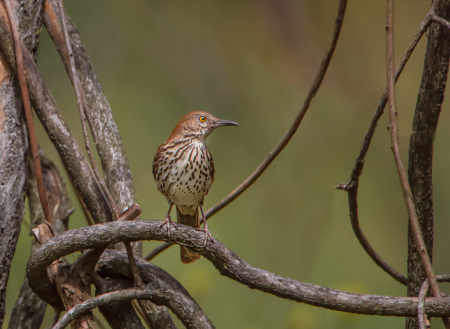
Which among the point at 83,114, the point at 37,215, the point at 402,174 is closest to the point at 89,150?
the point at 83,114

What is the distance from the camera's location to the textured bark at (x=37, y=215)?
2104 mm

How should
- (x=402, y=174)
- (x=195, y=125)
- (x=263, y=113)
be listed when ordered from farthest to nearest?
(x=263, y=113), (x=195, y=125), (x=402, y=174)

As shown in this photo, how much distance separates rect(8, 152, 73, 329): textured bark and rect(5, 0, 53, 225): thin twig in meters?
0.50

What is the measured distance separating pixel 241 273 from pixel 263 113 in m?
1.94

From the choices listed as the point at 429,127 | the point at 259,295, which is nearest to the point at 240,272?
the point at 429,127

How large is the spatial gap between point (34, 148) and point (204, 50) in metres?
1.80

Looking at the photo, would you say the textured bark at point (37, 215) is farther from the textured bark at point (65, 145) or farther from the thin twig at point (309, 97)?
the thin twig at point (309, 97)

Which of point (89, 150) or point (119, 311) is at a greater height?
point (89, 150)

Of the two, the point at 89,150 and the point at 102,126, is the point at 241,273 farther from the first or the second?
the point at 102,126

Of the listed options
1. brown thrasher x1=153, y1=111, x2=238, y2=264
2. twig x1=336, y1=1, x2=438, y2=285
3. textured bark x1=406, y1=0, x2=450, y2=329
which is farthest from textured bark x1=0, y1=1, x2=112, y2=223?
textured bark x1=406, y1=0, x2=450, y2=329

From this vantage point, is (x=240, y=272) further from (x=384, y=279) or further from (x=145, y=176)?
(x=384, y=279)

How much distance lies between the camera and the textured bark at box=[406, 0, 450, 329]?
67.2 inches

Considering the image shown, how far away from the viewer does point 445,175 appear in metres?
2.86

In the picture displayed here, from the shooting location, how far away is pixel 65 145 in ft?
6.14
